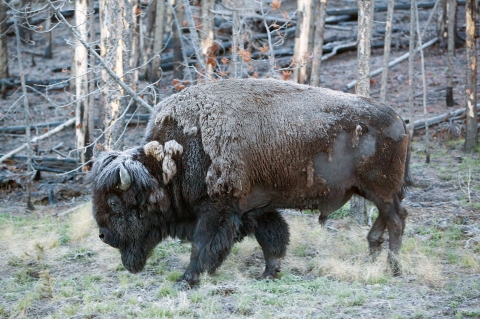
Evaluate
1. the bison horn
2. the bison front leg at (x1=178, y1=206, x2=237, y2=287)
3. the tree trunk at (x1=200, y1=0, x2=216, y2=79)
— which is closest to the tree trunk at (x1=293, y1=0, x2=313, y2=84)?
the tree trunk at (x1=200, y1=0, x2=216, y2=79)

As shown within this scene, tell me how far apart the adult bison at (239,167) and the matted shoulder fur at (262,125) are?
1 cm

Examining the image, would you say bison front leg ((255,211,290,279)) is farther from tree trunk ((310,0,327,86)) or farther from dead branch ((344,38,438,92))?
dead branch ((344,38,438,92))

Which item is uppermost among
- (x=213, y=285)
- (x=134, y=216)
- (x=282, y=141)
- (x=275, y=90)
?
(x=275, y=90)

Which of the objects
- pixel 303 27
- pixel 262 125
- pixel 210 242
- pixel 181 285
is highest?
pixel 303 27

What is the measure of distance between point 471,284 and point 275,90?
3.10m

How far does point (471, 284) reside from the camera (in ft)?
20.3

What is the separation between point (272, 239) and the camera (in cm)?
728

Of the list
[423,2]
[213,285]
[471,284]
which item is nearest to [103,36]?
[213,285]

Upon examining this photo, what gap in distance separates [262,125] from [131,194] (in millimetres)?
1719

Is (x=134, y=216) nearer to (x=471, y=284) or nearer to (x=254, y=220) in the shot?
(x=254, y=220)

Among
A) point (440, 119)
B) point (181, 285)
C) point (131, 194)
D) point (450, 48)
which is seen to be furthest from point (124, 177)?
point (450, 48)

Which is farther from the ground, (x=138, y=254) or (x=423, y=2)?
(x=423, y=2)

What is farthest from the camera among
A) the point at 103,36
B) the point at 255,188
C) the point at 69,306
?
the point at 103,36

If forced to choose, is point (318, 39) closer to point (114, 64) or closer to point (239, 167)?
point (114, 64)
